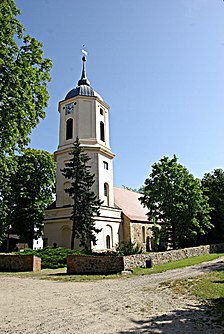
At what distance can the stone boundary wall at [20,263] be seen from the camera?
18.9 m

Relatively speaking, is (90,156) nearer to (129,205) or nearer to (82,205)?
(82,205)

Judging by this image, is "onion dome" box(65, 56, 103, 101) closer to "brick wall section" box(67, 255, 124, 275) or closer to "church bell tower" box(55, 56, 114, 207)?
"church bell tower" box(55, 56, 114, 207)

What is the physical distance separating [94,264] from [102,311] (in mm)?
9358

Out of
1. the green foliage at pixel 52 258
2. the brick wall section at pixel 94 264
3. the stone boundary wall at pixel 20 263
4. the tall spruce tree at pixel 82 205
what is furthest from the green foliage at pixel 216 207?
the stone boundary wall at pixel 20 263

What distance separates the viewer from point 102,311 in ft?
24.9

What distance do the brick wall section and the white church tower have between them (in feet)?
40.5

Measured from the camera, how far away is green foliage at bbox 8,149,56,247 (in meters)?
32.3

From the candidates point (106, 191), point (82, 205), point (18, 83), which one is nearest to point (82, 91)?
point (106, 191)

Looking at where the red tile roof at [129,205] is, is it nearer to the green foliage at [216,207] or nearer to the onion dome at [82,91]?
the green foliage at [216,207]

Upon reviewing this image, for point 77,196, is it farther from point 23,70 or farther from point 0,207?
point 23,70

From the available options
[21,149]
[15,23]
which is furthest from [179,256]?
[15,23]

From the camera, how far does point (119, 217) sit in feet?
110

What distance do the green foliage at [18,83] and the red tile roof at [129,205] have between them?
20.7 meters

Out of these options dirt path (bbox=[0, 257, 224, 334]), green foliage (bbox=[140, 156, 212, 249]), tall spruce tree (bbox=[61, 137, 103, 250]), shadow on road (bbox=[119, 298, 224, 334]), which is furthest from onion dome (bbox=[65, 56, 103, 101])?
shadow on road (bbox=[119, 298, 224, 334])
